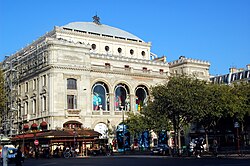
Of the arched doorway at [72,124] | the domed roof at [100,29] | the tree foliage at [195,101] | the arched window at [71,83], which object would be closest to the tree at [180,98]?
the tree foliage at [195,101]

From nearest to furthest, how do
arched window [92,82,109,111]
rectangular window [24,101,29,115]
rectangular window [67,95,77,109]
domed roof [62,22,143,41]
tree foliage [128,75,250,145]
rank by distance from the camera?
tree foliage [128,75,250,145] → rectangular window [67,95,77,109] → arched window [92,82,109,111] → rectangular window [24,101,29,115] → domed roof [62,22,143,41]

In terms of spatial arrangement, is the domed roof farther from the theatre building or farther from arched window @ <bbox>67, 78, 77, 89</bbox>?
arched window @ <bbox>67, 78, 77, 89</bbox>

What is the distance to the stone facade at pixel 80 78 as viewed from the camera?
6544cm

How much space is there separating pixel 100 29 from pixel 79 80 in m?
21.4

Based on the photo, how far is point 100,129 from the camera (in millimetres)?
70562

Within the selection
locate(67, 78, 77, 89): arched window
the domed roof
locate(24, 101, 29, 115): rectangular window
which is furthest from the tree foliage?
the domed roof

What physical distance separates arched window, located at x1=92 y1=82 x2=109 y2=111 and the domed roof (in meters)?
14.8

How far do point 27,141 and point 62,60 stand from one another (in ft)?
47.2

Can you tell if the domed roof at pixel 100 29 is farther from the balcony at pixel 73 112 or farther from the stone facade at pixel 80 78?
the balcony at pixel 73 112

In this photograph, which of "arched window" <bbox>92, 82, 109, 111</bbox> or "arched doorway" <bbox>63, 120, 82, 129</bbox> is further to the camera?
"arched window" <bbox>92, 82, 109, 111</bbox>

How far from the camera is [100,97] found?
72500mm

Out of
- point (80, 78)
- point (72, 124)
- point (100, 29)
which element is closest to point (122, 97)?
point (80, 78)

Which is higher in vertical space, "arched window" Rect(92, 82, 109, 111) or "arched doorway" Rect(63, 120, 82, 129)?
"arched window" Rect(92, 82, 109, 111)

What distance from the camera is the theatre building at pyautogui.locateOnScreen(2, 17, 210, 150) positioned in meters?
65.4
